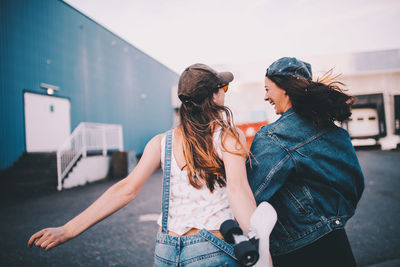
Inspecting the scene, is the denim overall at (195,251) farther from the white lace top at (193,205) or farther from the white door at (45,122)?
the white door at (45,122)

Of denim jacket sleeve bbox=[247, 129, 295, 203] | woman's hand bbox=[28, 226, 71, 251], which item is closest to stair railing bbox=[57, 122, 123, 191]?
woman's hand bbox=[28, 226, 71, 251]

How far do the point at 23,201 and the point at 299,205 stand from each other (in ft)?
27.4

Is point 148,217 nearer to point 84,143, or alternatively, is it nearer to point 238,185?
point 238,185

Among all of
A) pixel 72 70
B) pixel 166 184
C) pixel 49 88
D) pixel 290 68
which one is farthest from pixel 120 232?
pixel 72 70

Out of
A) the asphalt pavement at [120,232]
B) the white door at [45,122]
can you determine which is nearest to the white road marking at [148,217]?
the asphalt pavement at [120,232]

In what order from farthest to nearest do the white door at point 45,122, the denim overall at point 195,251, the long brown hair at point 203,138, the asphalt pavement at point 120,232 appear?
the white door at point 45,122 < the asphalt pavement at point 120,232 < the long brown hair at point 203,138 < the denim overall at point 195,251

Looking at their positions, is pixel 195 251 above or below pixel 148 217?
above

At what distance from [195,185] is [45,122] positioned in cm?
1191

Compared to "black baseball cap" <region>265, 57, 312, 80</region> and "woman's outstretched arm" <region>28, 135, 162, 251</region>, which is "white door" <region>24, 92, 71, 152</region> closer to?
"woman's outstretched arm" <region>28, 135, 162, 251</region>

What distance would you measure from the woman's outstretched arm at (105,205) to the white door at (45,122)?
10.9 meters

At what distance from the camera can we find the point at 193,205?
1.21 m

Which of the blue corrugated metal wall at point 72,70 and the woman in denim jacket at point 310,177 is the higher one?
the blue corrugated metal wall at point 72,70

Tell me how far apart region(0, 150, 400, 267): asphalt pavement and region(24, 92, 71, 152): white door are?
13.1 ft

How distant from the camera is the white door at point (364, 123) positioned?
1577 cm
